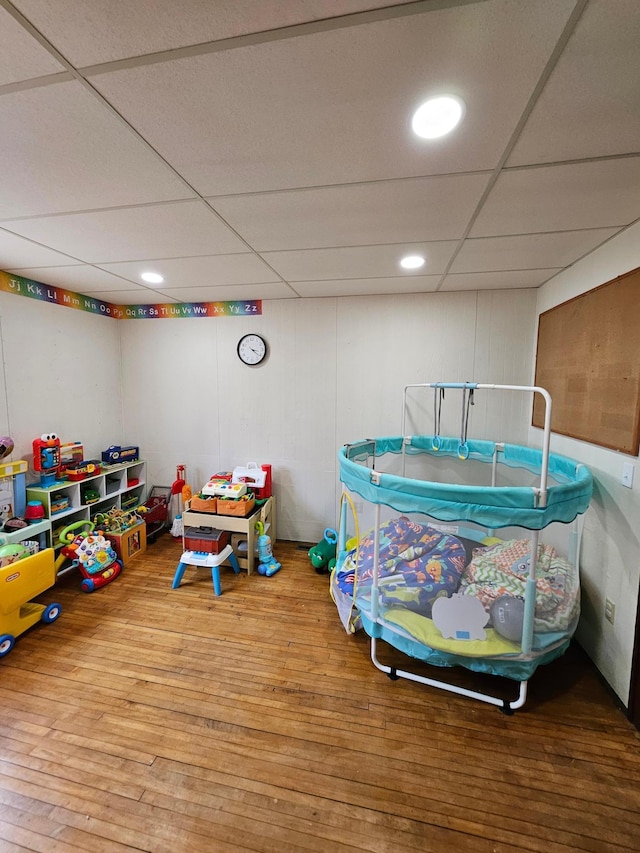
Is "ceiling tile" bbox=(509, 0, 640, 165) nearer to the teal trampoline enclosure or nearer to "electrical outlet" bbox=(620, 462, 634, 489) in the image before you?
the teal trampoline enclosure

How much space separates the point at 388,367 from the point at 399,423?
1.91ft

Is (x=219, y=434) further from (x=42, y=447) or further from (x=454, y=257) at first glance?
(x=454, y=257)

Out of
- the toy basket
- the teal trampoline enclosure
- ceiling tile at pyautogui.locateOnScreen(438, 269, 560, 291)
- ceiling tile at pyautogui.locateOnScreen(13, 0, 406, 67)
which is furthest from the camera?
the toy basket

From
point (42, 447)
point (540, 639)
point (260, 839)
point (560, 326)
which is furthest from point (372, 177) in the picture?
point (42, 447)

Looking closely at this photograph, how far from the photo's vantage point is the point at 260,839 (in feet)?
4.11

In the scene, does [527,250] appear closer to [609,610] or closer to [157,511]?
[609,610]

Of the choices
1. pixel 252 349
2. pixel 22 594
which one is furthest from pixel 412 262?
pixel 22 594

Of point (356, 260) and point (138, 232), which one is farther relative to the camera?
point (356, 260)

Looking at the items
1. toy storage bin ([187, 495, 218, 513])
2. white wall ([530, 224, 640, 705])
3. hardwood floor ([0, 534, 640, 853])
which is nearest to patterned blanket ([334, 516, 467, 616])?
hardwood floor ([0, 534, 640, 853])

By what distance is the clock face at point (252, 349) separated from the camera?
138 inches

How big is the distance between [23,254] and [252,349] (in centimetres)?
188

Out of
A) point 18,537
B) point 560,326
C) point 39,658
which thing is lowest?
point 39,658

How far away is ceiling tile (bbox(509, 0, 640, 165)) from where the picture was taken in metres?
0.81

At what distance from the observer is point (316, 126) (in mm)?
1125
